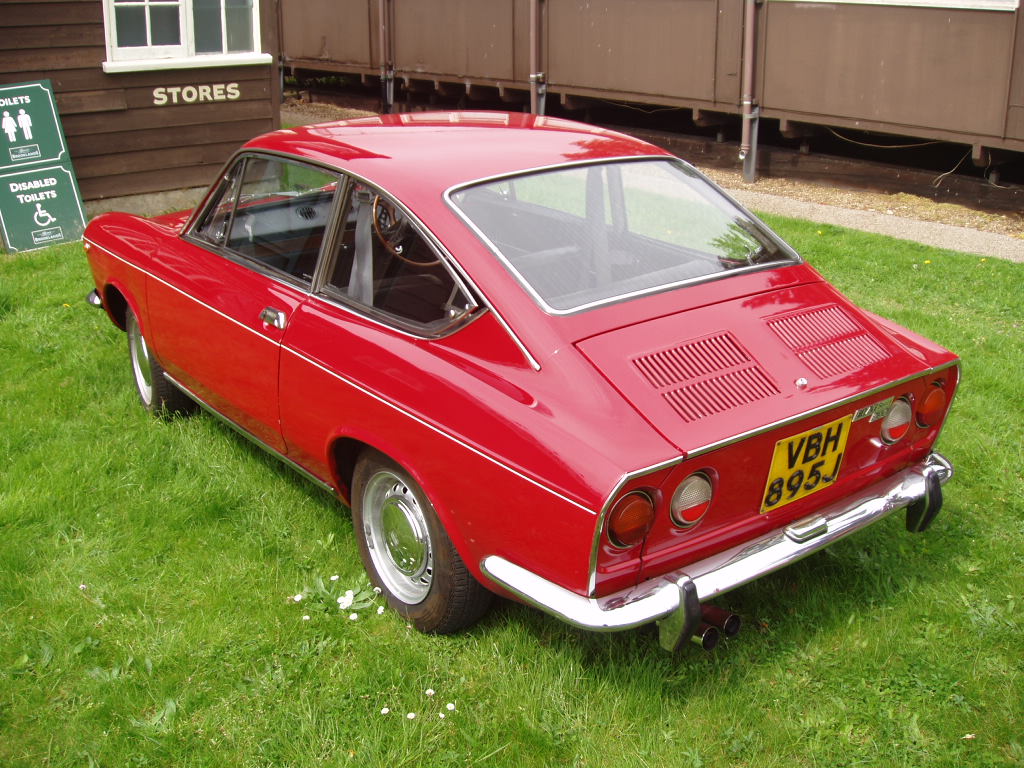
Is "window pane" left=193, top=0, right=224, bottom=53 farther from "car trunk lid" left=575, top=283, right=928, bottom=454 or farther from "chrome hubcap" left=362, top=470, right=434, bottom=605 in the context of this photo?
"car trunk lid" left=575, top=283, right=928, bottom=454

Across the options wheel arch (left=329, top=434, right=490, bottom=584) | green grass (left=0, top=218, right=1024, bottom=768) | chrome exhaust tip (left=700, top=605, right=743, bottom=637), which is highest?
wheel arch (left=329, top=434, right=490, bottom=584)

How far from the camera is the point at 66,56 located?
9.09 m

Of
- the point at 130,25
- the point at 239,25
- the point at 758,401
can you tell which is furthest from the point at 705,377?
the point at 239,25

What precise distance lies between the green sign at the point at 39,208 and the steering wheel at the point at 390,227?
6.00 metres

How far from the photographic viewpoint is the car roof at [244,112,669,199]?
3805 millimetres

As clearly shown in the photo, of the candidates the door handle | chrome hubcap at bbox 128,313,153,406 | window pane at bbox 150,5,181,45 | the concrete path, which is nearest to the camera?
the door handle

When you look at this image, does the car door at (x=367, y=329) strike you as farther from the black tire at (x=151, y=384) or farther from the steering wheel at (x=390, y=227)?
the black tire at (x=151, y=384)

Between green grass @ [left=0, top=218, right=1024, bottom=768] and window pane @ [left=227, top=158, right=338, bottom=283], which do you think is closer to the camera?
green grass @ [left=0, top=218, right=1024, bottom=768]

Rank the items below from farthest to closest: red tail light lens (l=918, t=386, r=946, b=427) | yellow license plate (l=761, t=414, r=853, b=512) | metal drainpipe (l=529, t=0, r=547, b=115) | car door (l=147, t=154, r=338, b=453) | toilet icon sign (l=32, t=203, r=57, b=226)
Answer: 1. metal drainpipe (l=529, t=0, r=547, b=115)
2. toilet icon sign (l=32, t=203, r=57, b=226)
3. car door (l=147, t=154, r=338, b=453)
4. red tail light lens (l=918, t=386, r=946, b=427)
5. yellow license plate (l=761, t=414, r=853, b=512)

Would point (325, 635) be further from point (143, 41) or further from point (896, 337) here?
point (143, 41)

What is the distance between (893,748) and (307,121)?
13.9 m

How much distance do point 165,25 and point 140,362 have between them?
530 centimetres

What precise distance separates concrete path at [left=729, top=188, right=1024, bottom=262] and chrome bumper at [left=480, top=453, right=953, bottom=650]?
5.67 metres

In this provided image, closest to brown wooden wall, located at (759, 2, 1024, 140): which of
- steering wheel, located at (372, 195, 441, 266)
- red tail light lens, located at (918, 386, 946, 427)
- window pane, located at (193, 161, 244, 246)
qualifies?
red tail light lens, located at (918, 386, 946, 427)
